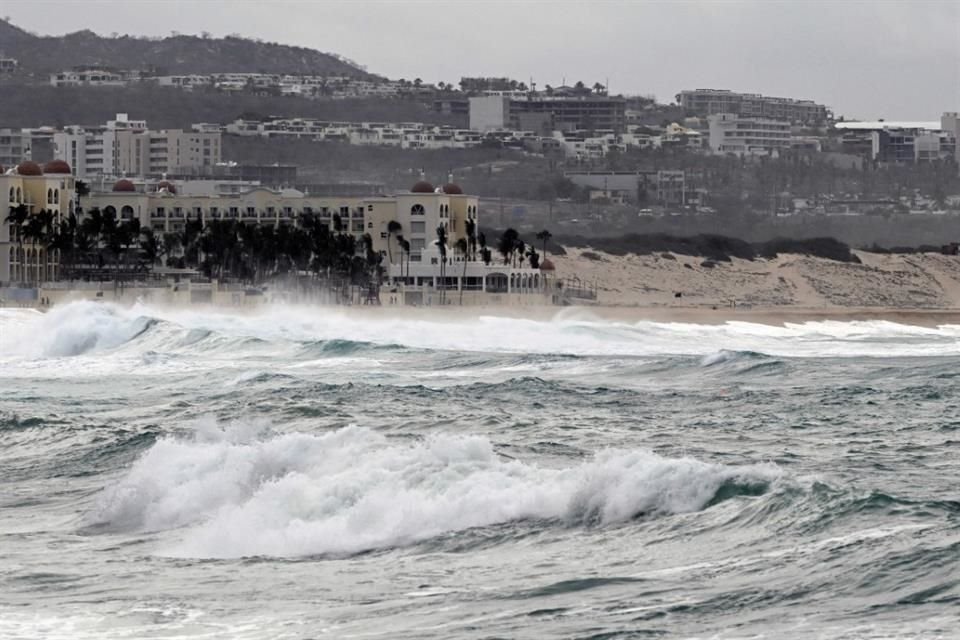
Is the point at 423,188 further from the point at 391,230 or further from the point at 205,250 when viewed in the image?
the point at 205,250

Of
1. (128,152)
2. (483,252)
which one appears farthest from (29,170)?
(128,152)

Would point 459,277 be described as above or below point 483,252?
below

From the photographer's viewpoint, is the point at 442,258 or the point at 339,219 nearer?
the point at 442,258

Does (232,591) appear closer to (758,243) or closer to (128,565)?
(128,565)

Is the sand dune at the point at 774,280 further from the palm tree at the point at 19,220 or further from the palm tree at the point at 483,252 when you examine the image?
the palm tree at the point at 19,220

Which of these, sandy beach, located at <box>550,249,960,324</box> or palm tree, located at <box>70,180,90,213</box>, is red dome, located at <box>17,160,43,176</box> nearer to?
palm tree, located at <box>70,180,90,213</box>

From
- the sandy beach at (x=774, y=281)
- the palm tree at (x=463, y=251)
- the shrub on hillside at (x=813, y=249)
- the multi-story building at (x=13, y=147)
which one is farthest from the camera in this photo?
the multi-story building at (x=13, y=147)

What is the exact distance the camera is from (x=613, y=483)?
19469 mm

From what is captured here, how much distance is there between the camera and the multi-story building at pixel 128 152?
184 metres

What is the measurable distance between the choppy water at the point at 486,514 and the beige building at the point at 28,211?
6593cm

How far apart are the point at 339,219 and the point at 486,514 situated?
3734 inches

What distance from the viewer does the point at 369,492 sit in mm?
20203

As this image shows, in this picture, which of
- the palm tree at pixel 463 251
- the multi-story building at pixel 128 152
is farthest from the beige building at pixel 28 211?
the multi-story building at pixel 128 152

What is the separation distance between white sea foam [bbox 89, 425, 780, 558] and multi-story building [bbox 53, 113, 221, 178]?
15990 centimetres
